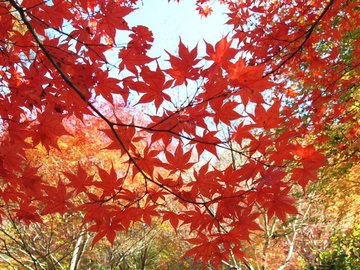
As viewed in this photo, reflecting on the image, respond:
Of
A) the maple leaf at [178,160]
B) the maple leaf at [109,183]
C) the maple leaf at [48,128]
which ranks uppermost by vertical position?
the maple leaf at [48,128]

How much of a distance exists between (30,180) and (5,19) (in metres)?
1.12

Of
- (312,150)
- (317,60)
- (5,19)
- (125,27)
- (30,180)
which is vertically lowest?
(312,150)

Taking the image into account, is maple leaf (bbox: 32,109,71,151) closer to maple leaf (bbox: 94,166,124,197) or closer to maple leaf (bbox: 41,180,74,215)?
maple leaf (bbox: 41,180,74,215)

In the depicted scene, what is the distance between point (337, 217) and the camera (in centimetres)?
823

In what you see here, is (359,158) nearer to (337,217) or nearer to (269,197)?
(269,197)

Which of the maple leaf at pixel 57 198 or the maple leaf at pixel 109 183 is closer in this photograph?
the maple leaf at pixel 109 183

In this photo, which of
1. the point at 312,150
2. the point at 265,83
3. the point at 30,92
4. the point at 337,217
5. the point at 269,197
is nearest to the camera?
the point at 265,83

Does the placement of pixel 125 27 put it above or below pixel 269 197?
above

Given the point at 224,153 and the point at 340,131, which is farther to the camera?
the point at 224,153

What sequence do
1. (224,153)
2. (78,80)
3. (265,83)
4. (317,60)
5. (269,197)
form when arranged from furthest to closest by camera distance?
(224,153)
(317,60)
(78,80)
(269,197)
(265,83)

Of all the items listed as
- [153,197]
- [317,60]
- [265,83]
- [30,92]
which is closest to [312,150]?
[265,83]

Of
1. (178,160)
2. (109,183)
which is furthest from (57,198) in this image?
(178,160)

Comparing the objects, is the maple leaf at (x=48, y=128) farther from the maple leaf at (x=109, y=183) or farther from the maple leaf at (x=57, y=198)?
the maple leaf at (x=109, y=183)

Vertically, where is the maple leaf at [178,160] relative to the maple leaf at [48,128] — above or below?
below
